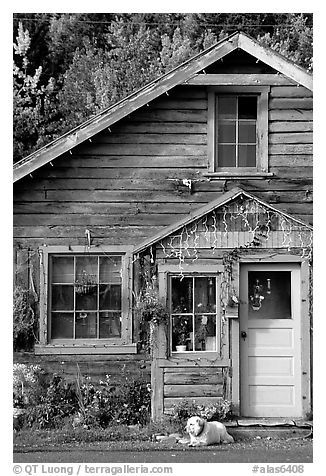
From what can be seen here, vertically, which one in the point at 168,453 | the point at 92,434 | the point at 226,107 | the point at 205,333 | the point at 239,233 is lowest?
the point at 168,453

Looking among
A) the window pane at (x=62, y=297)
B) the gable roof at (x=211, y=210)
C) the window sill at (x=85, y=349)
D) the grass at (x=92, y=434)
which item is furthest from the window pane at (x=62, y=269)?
the grass at (x=92, y=434)

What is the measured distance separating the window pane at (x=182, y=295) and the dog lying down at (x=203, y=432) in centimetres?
167

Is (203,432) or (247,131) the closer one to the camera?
(203,432)

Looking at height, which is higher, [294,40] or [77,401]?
[294,40]

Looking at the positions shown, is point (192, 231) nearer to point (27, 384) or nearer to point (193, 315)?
point (193, 315)

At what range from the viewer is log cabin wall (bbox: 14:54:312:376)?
1250 centimetres

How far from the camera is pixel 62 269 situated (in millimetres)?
12430

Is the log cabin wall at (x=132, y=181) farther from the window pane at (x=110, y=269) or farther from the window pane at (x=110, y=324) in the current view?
the window pane at (x=110, y=324)

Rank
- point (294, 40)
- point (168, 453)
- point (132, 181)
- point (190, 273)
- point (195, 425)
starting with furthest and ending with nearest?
1. point (294, 40)
2. point (132, 181)
3. point (190, 273)
4. point (195, 425)
5. point (168, 453)

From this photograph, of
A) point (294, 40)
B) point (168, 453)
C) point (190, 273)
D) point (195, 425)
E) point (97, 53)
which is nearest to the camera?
point (168, 453)

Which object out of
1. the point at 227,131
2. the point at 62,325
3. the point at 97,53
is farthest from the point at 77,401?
→ the point at 97,53

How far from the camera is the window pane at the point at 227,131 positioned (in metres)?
12.6

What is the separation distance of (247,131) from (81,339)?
3943 millimetres
